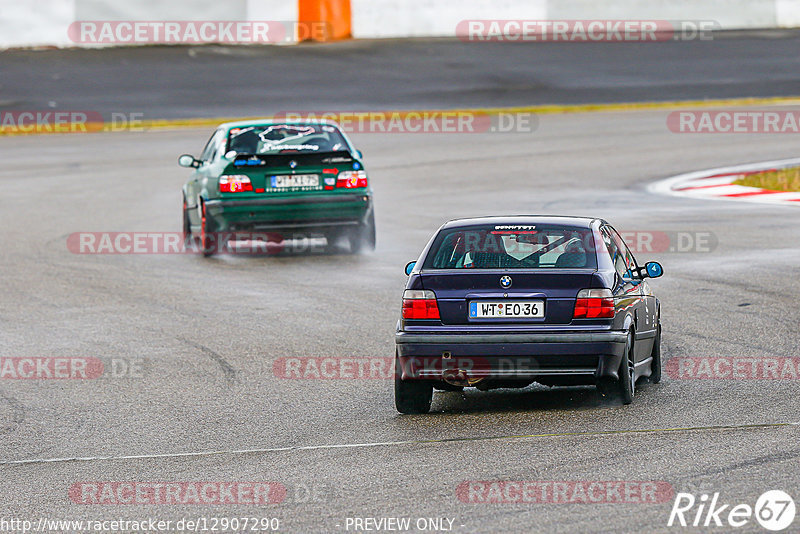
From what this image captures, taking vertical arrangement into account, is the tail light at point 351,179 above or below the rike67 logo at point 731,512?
above

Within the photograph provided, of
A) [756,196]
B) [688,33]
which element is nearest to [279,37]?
[688,33]

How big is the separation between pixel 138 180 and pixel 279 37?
54.2 ft

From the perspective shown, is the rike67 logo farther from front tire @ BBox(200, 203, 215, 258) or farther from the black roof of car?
front tire @ BBox(200, 203, 215, 258)

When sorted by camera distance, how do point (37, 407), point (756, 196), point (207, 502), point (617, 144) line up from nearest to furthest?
point (207, 502) → point (37, 407) → point (756, 196) → point (617, 144)

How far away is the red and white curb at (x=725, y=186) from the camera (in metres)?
20.6

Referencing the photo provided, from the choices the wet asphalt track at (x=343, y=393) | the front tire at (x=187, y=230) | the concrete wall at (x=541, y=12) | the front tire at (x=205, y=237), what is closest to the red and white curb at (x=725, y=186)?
the wet asphalt track at (x=343, y=393)

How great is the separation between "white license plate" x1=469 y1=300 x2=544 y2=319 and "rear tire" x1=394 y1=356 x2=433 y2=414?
53 cm

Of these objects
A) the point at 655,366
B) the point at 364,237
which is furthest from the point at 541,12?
the point at 655,366

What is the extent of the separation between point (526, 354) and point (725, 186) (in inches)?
579

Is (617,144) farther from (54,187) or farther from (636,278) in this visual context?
(636,278)

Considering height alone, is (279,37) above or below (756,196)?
above

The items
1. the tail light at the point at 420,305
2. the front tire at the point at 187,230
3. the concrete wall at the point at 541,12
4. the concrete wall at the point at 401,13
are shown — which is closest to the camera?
the tail light at the point at 420,305

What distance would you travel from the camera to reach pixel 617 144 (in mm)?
28594

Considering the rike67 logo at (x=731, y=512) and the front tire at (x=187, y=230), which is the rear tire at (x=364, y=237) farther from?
the rike67 logo at (x=731, y=512)
